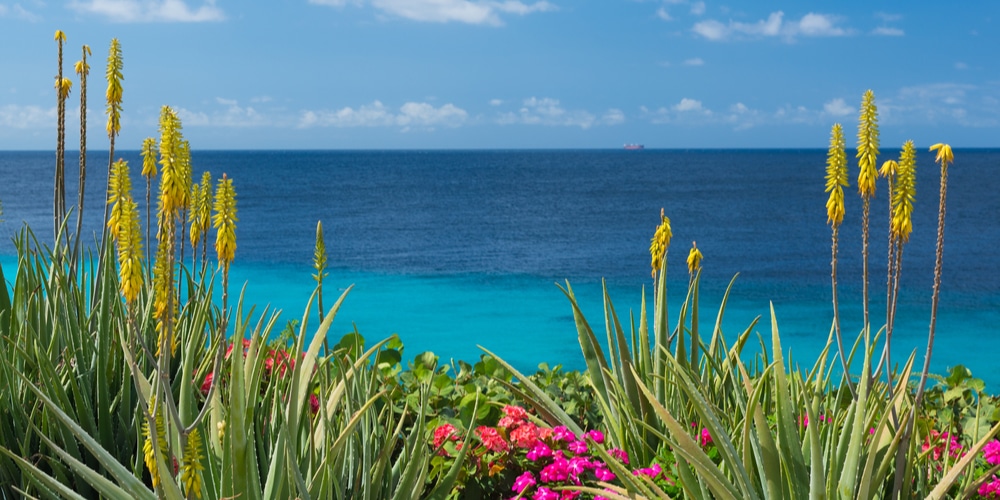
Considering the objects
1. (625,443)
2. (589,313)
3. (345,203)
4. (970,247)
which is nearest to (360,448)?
(625,443)

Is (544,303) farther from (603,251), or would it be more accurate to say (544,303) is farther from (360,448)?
(360,448)

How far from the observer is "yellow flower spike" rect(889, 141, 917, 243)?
2.15 meters

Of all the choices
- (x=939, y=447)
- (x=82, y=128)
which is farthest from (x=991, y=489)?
(x=82, y=128)

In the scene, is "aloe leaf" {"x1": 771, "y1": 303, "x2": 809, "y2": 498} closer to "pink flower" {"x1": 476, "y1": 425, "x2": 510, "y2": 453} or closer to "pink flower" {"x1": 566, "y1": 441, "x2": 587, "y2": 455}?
"pink flower" {"x1": 566, "y1": 441, "x2": 587, "y2": 455}

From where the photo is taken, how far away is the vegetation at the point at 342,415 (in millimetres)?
1836

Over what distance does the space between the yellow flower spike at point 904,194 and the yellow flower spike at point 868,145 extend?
0.08 meters

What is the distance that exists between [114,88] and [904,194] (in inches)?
87.9

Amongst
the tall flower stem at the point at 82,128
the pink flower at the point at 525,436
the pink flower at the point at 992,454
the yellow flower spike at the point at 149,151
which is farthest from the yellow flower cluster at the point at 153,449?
the pink flower at the point at 992,454

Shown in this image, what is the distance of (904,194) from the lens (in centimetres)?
218

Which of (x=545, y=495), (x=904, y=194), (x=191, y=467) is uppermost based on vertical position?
(x=904, y=194)

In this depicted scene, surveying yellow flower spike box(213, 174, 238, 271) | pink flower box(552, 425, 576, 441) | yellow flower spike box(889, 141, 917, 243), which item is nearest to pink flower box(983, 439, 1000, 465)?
yellow flower spike box(889, 141, 917, 243)

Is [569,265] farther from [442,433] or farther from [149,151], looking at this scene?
[149,151]

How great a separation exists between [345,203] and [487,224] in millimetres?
12458

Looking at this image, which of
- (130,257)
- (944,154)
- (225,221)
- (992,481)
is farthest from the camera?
(992,481)
